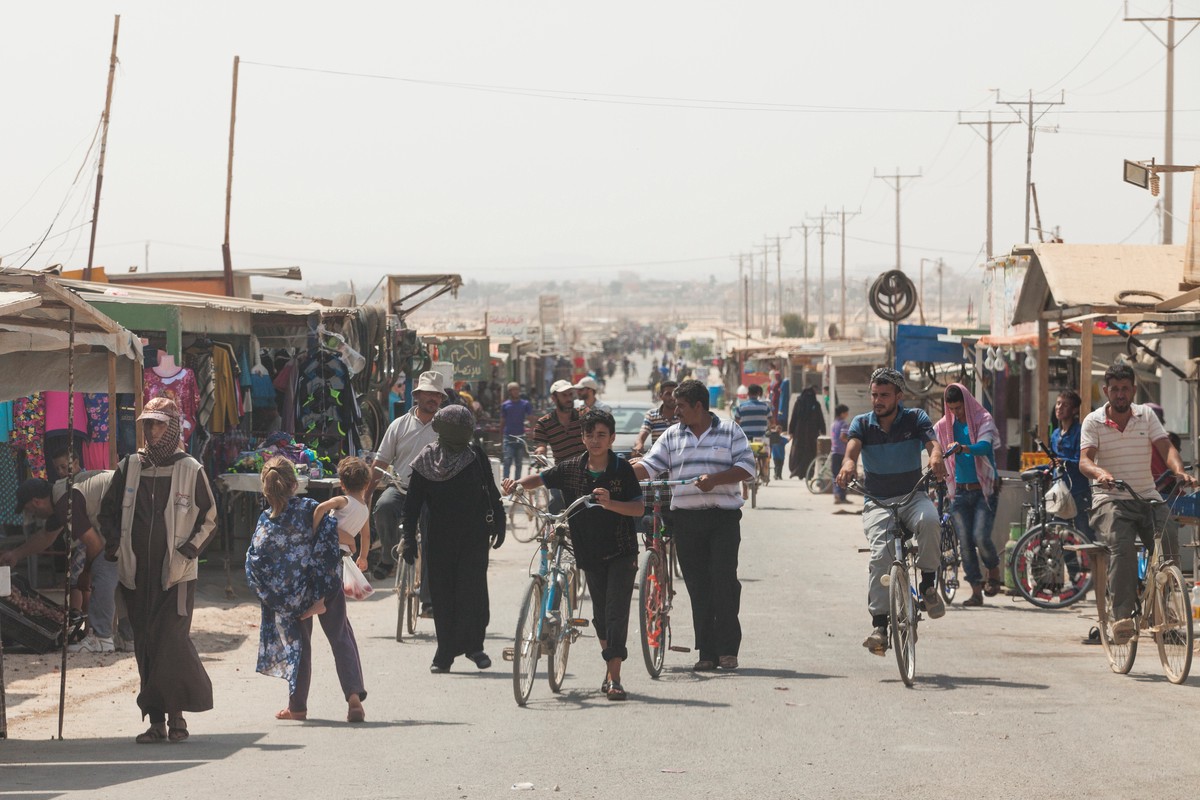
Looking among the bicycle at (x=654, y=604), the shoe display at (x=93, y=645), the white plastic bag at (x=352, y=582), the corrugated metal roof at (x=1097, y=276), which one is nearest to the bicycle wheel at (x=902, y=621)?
the bicycle at (x=654, y=604)

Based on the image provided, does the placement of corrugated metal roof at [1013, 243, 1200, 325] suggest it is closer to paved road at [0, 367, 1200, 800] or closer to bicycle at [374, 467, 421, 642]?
paved road at [0, 367, 1200, 800]

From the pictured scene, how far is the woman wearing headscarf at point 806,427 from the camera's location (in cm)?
2786

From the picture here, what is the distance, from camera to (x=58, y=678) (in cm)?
998

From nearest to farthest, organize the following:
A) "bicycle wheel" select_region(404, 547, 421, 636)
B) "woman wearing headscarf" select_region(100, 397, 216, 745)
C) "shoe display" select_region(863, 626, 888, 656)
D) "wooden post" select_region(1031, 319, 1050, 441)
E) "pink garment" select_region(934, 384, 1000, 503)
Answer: "woman wearing headscarf" select_region(100, 397, 216, 745)
"shoe display" select_region(863, 626, 888, 656)
"bicycle wheel" select_region(404, 547, 421, 636)
"pink garment" select_region(934, 384, 1000, 503)
"wooden post" select_region(1031, 319, 1050, 441)

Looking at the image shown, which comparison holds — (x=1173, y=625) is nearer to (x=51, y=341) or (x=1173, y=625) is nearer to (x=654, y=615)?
(x=654, y=615)

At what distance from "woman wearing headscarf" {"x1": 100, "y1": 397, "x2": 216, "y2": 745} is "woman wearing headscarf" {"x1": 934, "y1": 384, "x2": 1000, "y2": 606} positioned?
286 inches

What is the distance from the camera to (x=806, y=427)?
91.6 feet

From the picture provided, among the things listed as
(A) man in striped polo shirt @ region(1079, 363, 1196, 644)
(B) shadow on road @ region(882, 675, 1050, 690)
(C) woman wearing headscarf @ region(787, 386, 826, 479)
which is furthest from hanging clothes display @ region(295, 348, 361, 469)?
(C) woman wearing headscarf @ region(787, 386, 826, 479)

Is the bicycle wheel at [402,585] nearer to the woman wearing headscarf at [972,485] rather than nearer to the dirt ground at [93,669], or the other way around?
the dirt ground at [93,669]

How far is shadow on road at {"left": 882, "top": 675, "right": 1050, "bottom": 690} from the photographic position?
30.1 ft

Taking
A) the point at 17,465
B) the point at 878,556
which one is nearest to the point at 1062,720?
the point at 878,556

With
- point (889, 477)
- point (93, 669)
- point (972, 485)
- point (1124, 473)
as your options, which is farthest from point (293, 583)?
point (972, 485)

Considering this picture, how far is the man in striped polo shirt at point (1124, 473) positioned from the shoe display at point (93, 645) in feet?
22.0

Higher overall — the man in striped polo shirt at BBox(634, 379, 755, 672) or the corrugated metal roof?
the corrugated metal roof
